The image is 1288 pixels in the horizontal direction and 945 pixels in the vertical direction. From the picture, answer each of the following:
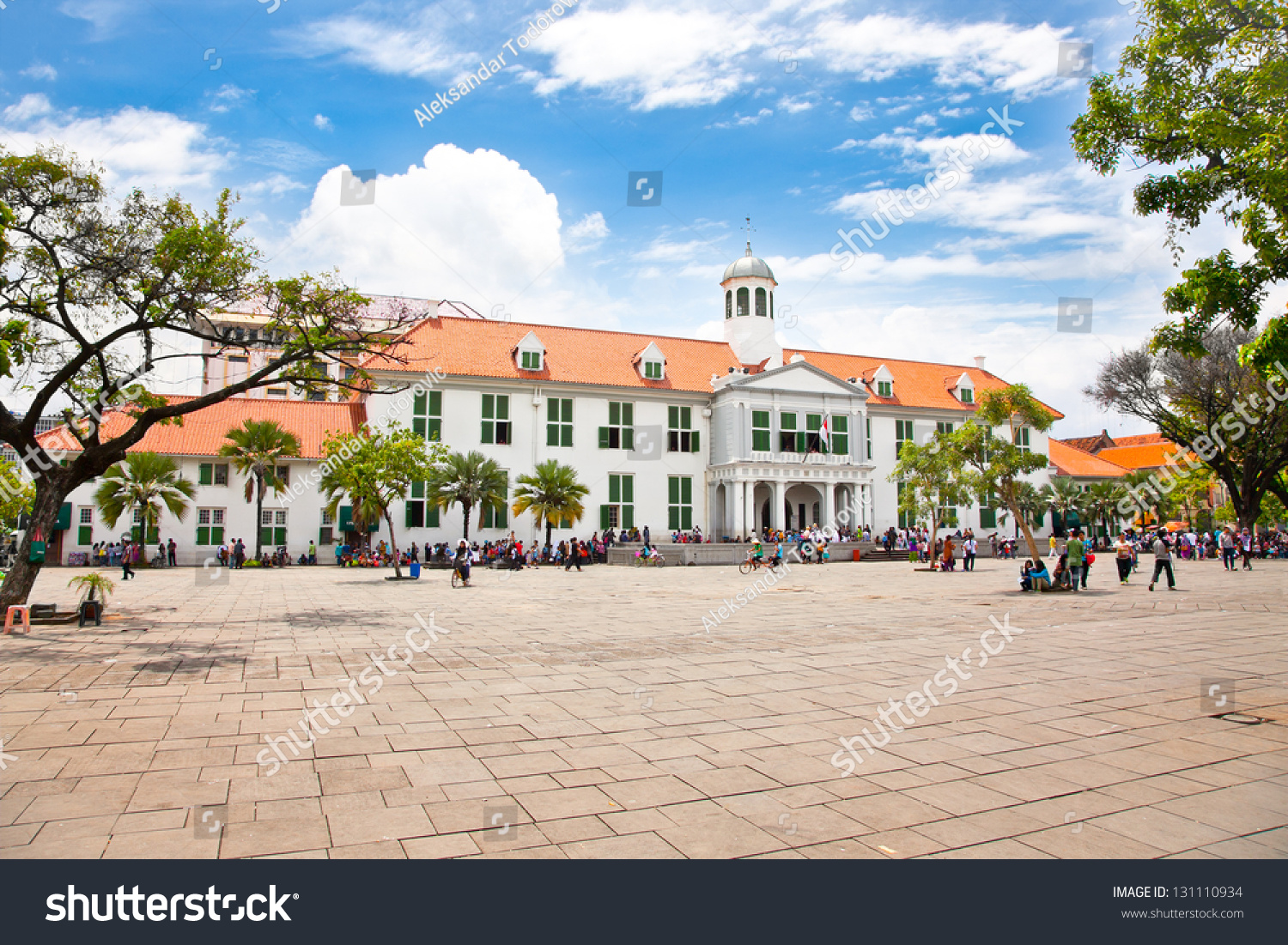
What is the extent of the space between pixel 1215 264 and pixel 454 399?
3388 centimetres

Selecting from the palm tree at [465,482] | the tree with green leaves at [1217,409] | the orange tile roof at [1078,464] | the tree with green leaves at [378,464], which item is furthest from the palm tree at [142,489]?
the orange tile roof at [1078,464]

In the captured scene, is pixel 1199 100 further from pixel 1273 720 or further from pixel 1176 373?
pixel 1176 373

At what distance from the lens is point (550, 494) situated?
3453 cm

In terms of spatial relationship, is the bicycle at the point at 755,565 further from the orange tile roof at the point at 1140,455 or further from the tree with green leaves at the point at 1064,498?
the orange tile roof at the point at 1140,455

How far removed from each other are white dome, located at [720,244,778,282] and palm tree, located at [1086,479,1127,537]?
23922 millimetres

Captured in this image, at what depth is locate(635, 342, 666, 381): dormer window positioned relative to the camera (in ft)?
140

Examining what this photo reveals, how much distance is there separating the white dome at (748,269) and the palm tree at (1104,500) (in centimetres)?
2392

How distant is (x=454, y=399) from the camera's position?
3797 centimetres

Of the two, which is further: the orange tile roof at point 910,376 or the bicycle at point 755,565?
the orange tile roof at point 910,376

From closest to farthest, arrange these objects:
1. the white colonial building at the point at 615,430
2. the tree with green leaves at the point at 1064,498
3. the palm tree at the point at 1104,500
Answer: the white colonial building at the point at 615,430 → the tree with green leaves at the point at 1064,498 → the palm tree at the point at 1104,500

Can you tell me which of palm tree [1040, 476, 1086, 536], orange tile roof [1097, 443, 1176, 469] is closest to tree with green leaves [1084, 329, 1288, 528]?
palm tree [1040, 476, 1086, 536]

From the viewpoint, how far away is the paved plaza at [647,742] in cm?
404

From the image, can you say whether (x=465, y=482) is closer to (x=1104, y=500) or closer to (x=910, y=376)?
(x=910, y=376)

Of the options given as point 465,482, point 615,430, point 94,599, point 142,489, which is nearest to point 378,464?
point 465,482
